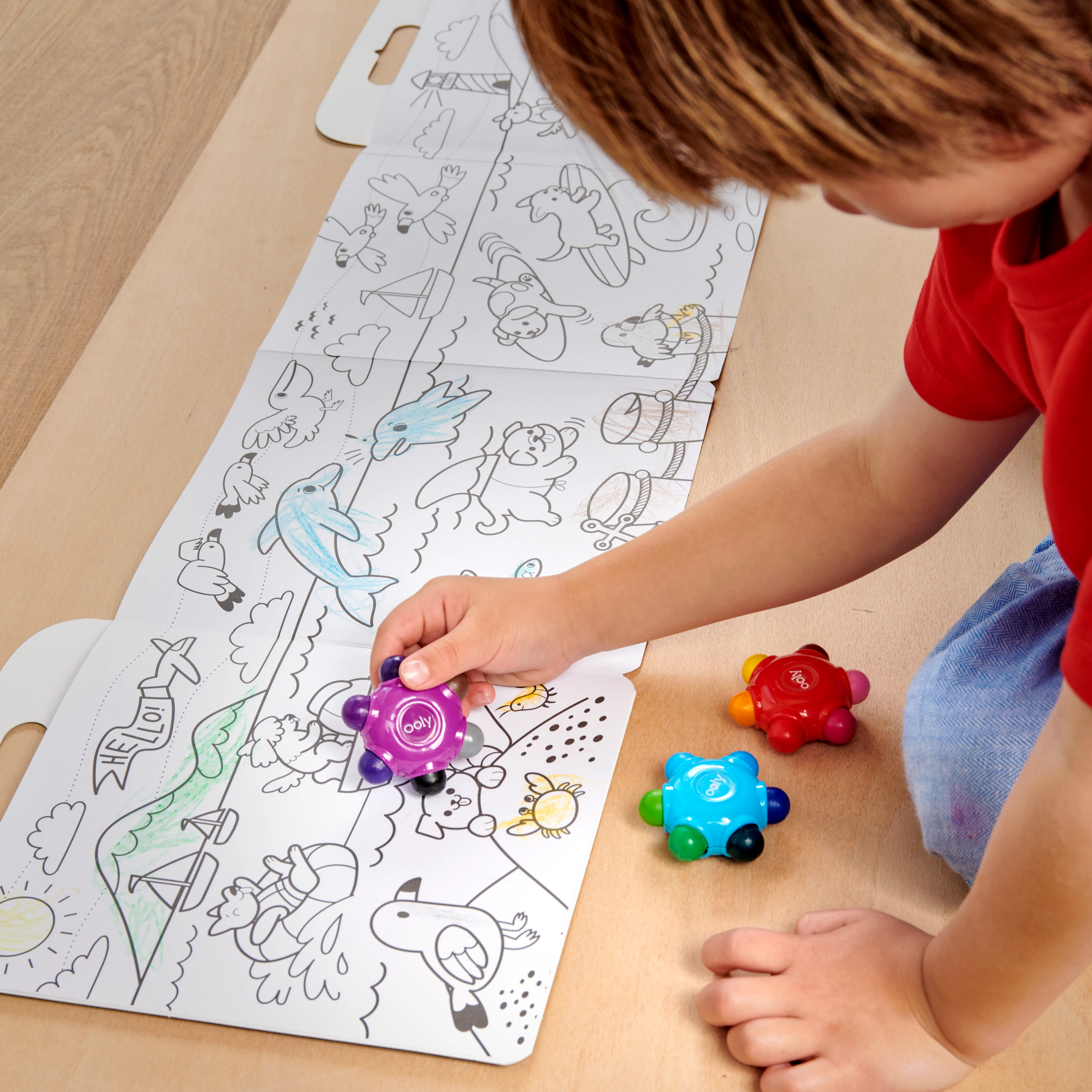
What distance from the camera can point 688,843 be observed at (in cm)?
61

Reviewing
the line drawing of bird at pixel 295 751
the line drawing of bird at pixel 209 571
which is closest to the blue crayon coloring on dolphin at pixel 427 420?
the line drawing of bird at pixel 209 571

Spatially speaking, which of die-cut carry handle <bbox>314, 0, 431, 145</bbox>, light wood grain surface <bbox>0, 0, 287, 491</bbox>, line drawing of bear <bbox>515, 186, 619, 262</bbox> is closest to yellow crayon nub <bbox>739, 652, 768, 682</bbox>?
line drawing of bear <bbox>515, 186, 619, 262</bbox>

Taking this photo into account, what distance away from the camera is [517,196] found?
1.04 m

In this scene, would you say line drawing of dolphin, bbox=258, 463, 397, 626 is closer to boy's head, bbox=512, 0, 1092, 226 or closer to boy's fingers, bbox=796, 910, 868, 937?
boy's fingers, bbox=796, 910, 868, 937

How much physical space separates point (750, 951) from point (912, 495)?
26cm

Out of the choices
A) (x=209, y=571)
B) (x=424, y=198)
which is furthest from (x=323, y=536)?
(x=424, y=198)

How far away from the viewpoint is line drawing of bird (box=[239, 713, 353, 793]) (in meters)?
0.67

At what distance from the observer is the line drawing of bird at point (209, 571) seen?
77 centimetres

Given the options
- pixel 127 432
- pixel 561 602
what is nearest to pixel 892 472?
pixel 561 602

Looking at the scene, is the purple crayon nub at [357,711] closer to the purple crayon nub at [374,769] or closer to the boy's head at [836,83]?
the purple crayon nub at [374,769]

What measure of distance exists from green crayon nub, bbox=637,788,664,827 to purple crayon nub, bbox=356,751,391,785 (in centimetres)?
15

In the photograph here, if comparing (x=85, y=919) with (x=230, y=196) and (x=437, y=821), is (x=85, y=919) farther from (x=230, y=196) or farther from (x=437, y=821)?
(x=230, y=196)

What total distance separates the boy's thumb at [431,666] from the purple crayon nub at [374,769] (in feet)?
0.16

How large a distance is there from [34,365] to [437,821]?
0.58 meters
